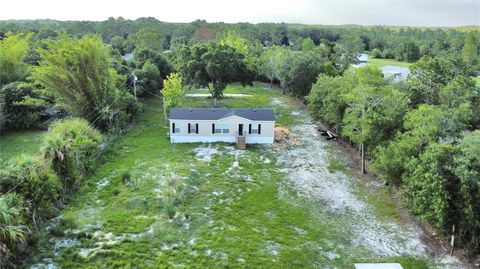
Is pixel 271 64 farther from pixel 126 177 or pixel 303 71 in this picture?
pixel 126 177

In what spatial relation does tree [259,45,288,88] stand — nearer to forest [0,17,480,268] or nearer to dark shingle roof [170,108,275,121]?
forest [0,17,480,268]

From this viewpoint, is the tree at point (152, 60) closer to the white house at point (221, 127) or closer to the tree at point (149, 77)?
the tree at point (149, 77)

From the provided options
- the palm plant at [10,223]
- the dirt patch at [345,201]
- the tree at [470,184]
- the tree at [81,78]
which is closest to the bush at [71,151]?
the palm plant at [10,223]

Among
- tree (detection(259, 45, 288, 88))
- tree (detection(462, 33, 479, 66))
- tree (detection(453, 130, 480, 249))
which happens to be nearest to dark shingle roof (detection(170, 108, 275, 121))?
tree (detection(453, 130, 480, 249))

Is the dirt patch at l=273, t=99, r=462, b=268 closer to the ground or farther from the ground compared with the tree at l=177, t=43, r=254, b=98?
closer to the ground

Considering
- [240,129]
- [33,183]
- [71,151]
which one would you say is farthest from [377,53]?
[33,183]
